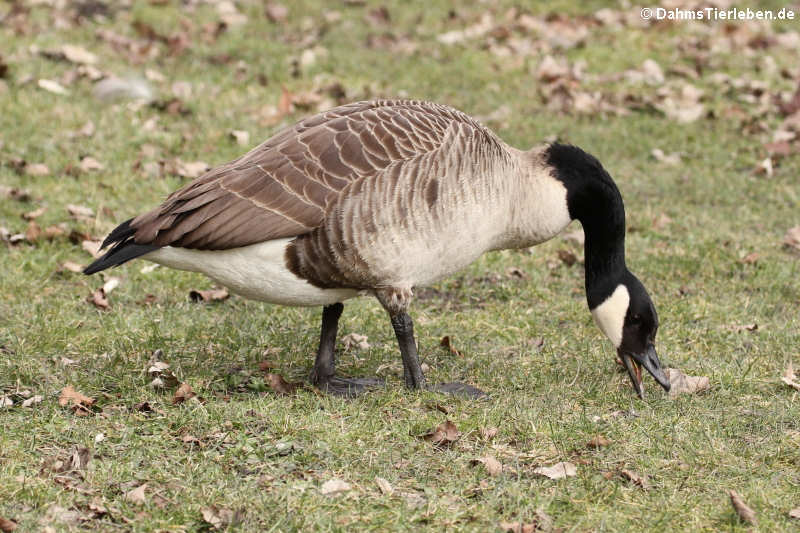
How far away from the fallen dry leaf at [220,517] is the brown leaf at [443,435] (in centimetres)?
111

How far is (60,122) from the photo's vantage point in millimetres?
8828

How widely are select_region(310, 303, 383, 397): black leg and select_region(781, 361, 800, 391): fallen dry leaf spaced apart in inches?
90.2

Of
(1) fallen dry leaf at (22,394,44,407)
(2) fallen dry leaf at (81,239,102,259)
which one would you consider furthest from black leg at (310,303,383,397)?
(2) fallen dry leaf at (81,239,102,259)

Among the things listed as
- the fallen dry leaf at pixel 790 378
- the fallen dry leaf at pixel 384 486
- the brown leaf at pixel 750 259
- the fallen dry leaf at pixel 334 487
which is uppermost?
the fallen dry leaf at pixel 334 487

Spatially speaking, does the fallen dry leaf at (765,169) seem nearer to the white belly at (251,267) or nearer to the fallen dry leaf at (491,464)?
the white belly at (251,267)

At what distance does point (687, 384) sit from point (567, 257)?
216cm

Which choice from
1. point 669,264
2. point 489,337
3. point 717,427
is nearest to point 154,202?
point 489,337

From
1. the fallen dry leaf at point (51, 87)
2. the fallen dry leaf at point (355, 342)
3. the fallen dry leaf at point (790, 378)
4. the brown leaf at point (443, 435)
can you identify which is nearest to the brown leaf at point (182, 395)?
the brown leaf at point (443, 435)

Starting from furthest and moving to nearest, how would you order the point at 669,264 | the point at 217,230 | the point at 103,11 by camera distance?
the point at 103,11 → the point at 669,264 → the point at 217,230

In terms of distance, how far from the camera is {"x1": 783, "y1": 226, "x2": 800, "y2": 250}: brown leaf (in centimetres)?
763

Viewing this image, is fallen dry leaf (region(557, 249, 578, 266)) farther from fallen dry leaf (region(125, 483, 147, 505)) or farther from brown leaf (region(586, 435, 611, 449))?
fallen dry leaf (region(125, 483, 147, 505))

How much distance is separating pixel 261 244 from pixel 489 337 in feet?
6.31

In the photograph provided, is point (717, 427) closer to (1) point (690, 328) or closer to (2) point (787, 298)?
(1) point (690, 328)

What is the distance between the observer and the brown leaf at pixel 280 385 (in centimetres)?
527
